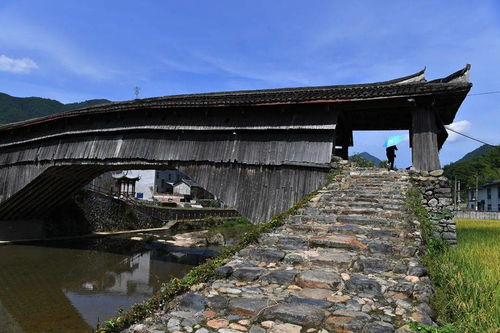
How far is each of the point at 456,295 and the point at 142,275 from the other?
13003 millimetres

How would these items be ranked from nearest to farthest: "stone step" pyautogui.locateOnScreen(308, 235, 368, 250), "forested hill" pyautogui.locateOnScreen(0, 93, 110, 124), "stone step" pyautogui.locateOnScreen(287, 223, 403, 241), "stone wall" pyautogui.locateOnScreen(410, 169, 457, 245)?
1. "stone step" pyautogui.locateOnScreen(308, 235, 368, 250)
2. "stone step" pyautogui.locateOnScreen(287, 223, 403, 241)
3. "stone wall" pyautogui.locateOnScreen(410, 169, 457, 245)
4. "forested hill" pyautogui.locateOnScreen(0, 93, 110, 124)

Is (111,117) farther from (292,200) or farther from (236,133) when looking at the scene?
(292,200)

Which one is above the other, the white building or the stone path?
the white building

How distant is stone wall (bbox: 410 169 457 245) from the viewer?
8.25m

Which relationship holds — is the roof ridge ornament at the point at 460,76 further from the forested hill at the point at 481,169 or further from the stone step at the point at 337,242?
the forested hill at the point at 481,169

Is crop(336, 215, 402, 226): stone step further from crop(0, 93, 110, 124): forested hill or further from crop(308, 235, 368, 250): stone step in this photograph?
crop(0, 93, 110, 124): forested hill

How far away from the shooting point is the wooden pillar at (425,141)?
9.07 meters

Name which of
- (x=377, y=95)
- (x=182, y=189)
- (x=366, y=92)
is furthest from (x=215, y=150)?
(x=182, y=189)

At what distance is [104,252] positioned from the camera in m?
18.4

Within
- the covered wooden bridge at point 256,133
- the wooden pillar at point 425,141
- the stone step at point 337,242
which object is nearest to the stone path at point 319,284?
the stone step at point 337,242

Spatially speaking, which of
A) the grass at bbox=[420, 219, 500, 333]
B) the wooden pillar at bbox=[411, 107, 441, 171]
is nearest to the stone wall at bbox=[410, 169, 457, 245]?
the wooden pillar at bbox=[411, 107, 441, 171]

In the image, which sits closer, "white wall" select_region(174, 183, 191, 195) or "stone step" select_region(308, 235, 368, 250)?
"stone step" select_region(308, 235, 368, 250)

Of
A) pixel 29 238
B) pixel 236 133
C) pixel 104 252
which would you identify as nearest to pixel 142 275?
pixel 104 252

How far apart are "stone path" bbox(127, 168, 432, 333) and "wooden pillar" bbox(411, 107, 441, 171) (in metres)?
3.83
